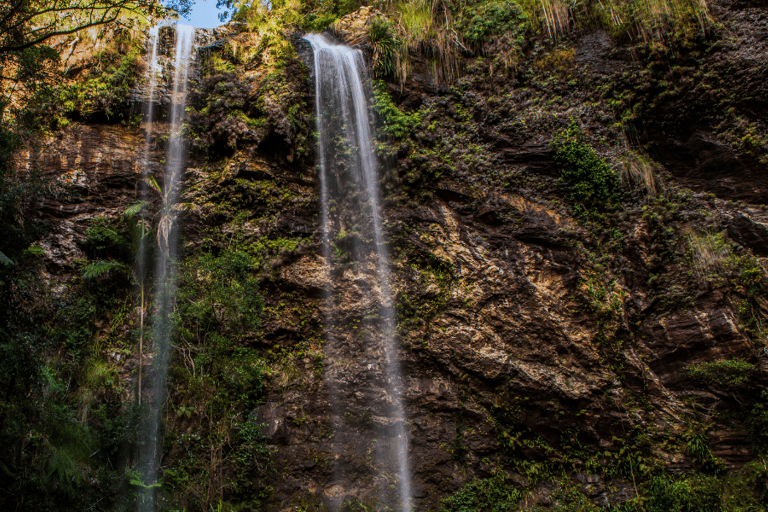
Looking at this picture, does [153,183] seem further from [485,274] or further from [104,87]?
[485,274]

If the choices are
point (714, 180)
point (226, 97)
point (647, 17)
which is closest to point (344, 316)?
point (226, 97)

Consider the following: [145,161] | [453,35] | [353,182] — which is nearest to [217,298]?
[353,182]

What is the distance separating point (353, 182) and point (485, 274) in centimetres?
322

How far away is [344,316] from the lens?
7547 millimetres

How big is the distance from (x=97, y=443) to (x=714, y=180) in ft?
35.9

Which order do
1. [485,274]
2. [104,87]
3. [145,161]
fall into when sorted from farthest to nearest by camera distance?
[104,87] → [145,161] → [485,274]

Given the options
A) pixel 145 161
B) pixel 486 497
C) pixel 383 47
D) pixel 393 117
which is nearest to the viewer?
pixel 486 497

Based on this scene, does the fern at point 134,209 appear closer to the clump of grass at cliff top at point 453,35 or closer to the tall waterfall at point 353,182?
the tall waterfall at point 353,182

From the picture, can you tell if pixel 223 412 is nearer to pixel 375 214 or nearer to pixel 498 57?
pixel 375 214

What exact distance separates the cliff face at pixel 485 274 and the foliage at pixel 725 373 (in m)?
0.04

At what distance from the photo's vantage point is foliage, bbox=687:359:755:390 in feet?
20.5

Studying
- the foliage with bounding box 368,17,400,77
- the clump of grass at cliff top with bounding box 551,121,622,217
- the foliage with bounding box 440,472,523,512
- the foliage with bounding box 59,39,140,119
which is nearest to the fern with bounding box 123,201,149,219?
the foliage with bounding box 59,39,140,119

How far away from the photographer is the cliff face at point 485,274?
252 inches

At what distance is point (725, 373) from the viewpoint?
6.38 metres
